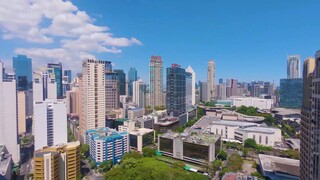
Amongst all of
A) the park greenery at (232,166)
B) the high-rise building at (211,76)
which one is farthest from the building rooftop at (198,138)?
the high-rise building at (211,76)

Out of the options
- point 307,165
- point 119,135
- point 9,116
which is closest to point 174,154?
point 119,135

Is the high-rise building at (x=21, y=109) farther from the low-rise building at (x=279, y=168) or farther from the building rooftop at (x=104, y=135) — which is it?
the low-rise building at (x=279, y=168)

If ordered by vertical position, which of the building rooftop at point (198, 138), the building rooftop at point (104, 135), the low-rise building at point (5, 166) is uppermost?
the building rooftop at point (104, 135)

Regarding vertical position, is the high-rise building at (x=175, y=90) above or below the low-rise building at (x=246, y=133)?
above

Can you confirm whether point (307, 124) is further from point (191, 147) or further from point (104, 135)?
point (104, 135)

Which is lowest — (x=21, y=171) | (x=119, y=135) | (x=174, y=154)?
(x=21, y=171)

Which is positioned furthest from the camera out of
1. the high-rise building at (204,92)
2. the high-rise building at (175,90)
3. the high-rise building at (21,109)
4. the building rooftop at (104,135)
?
the high-rise building at (204,92)

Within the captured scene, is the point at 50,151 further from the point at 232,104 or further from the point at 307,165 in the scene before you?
the point at 232,104
